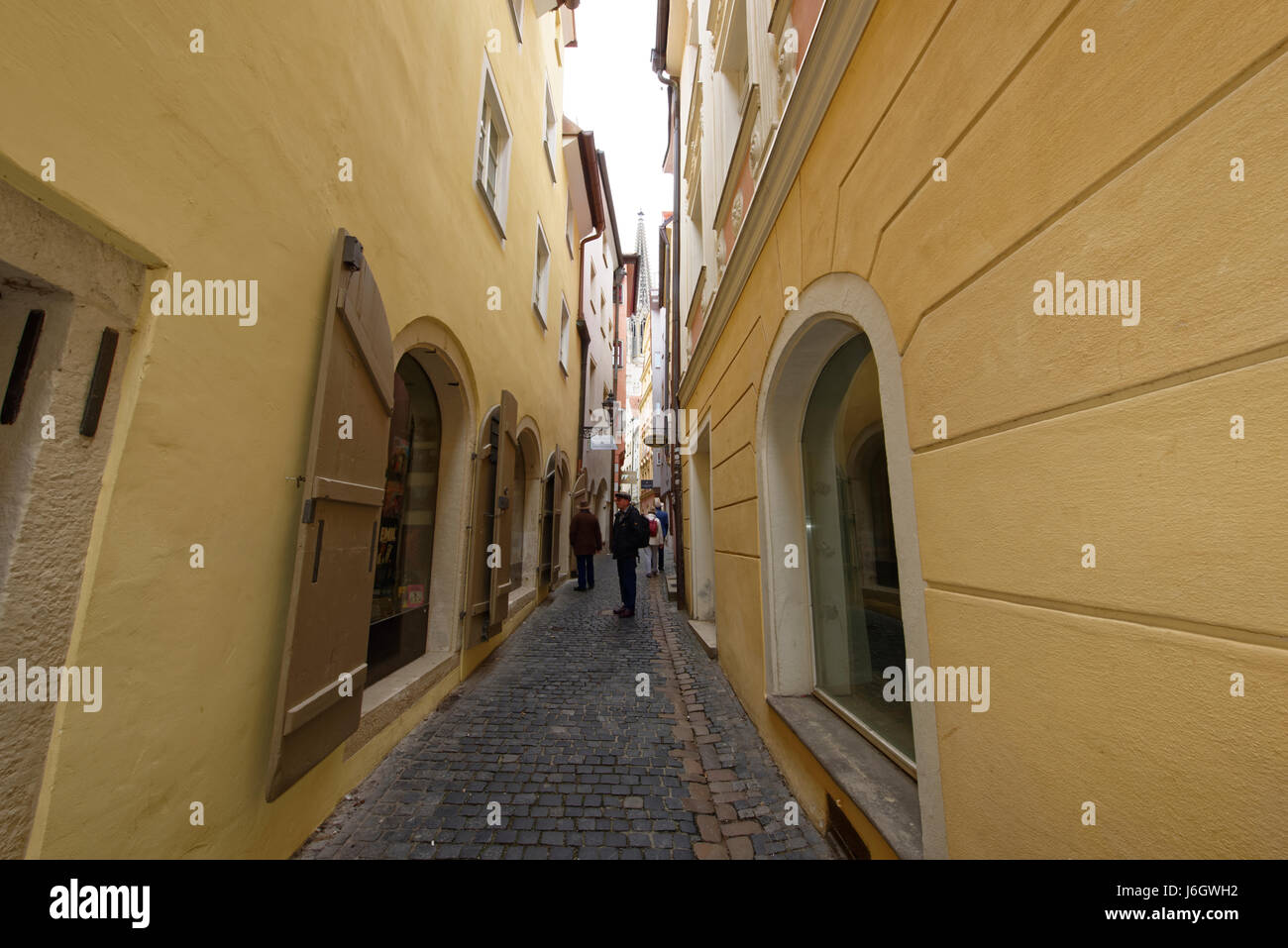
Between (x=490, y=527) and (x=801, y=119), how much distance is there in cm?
448

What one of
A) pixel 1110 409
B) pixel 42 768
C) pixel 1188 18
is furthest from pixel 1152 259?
pixel 42 768

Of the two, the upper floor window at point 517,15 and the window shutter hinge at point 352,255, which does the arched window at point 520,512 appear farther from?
the upper floor window at point 517,15

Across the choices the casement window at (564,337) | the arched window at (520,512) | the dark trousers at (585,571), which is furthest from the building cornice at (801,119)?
the dark trousers at (585,571)

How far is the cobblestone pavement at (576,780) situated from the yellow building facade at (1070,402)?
59cm

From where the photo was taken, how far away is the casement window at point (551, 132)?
872cm

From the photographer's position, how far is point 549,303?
31.1 ft

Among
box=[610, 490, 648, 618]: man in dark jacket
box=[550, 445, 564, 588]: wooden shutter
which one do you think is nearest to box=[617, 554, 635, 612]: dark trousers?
box=[610, 490, 648, 618]: man in dark jacket

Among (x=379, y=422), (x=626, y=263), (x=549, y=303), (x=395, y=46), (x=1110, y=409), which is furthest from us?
(x=626, y=263)

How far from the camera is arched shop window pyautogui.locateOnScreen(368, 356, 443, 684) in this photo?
416 cm

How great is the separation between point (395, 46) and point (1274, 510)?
490 centimetres

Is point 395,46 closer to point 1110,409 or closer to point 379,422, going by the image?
point 379,422

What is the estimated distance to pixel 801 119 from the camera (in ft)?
9.28

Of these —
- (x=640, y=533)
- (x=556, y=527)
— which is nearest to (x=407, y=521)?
(x=640, y=533)

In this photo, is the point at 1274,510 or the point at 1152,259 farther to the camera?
the point at 1152,259
